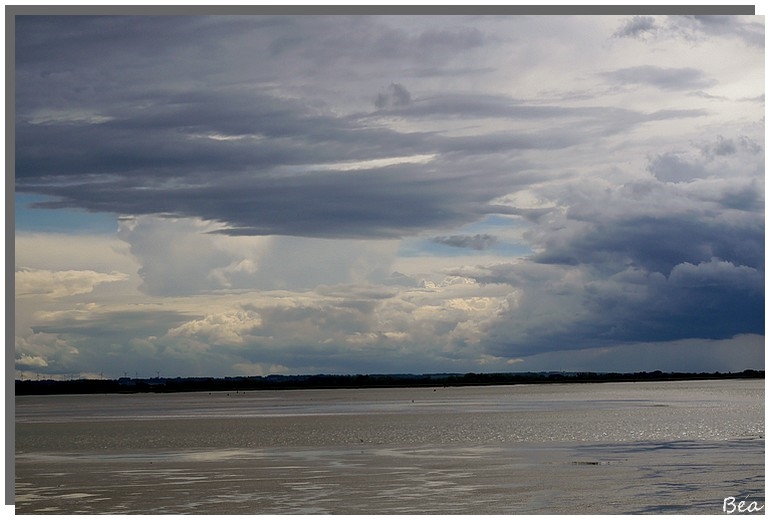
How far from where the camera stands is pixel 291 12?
34.9ft

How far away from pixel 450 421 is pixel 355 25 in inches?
658

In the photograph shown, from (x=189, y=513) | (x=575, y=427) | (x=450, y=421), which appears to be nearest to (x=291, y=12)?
(x=189, y=513)

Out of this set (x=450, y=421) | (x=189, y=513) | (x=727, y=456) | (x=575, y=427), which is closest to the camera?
(x=189, y=513)

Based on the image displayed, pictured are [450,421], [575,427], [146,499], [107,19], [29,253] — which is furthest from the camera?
[450,421]

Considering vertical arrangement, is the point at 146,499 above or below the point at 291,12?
below

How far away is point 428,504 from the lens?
12.5m

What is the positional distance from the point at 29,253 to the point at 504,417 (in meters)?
18.5

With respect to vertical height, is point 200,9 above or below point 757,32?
below

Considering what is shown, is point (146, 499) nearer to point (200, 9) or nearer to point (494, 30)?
point (200, 9)

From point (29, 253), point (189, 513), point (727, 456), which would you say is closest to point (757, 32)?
point (727, 456)

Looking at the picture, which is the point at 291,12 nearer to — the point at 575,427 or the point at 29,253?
the point at 29,253

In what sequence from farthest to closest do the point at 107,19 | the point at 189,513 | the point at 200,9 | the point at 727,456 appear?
the point at 107,19 → the point at 727,456 → the point at 189,513 → the point at 200,9

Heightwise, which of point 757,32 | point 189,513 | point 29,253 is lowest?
point 189,513

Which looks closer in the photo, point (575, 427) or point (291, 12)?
point (291, 12)
